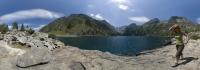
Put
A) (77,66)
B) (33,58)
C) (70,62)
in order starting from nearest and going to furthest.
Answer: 1. (77,66)
2. (70,62)
3. (33,58)

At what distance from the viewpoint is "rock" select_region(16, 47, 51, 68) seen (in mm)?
25245

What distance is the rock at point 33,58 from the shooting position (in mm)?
25245

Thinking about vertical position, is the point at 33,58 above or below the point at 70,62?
above

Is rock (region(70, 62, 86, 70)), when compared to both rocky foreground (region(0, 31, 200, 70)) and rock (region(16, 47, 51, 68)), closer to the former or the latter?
rocky foreground (region(0, 31, 200, 70))

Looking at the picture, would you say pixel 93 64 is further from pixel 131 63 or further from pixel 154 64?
pixel 154 64

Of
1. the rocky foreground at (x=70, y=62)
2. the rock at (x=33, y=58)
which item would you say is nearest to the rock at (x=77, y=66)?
the rocky foreground at (x=70, y=62)

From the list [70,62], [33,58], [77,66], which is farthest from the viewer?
[33,58]

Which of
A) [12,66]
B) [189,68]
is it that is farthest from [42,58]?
[189,68]

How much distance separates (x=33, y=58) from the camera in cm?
2564

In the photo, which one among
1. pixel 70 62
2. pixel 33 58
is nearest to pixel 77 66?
pixel 70 62

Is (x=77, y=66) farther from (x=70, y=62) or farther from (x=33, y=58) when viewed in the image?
(x=33, y=58)

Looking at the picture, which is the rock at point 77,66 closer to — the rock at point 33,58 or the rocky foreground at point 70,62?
the rocky foreground at point 70,62

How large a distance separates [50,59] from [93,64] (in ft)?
10.9

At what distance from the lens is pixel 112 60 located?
27391 mm
